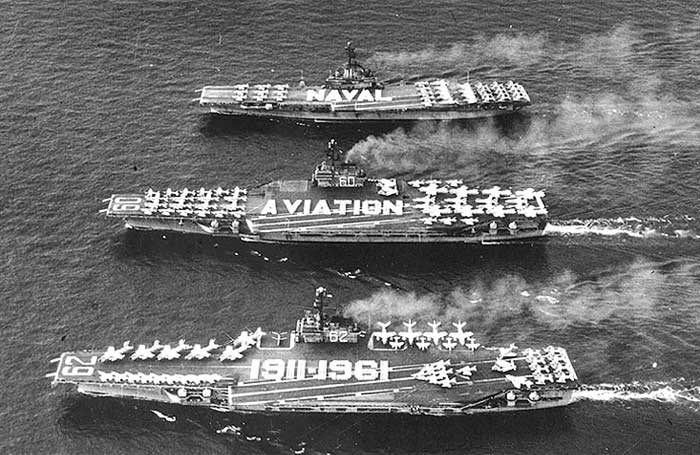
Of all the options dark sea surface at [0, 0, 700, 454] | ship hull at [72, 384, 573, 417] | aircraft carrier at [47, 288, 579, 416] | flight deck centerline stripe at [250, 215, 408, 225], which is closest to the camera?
dark sea surface at [0, 0, 700, 454]

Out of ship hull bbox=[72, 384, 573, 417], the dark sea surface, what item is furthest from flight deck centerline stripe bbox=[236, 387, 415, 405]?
the dark sea surface

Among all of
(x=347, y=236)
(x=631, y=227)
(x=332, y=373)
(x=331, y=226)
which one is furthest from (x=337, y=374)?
(x=631, y=227)

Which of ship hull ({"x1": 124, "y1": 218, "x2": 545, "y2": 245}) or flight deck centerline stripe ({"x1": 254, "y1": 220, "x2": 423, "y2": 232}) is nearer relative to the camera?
flight deck centerline stripe ({"x1": 254, "y1": 220, "x2": 423, "y2": 232})

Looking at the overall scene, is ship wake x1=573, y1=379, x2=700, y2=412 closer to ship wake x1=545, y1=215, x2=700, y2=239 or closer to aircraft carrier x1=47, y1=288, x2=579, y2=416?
aircraft carrier x1=47, y1=288, x2=579, y2=416

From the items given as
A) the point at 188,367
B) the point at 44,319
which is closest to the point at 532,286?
the point at 188,367

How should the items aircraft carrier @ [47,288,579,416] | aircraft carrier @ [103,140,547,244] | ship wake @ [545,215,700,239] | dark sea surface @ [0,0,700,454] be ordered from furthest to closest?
ship wake @ [545,215,700,239]
aircraft carrier @ [103,140,547,244]
aircraft carrier @ [47,288,579,416]
dark sea surface @ [0,0,700,454]

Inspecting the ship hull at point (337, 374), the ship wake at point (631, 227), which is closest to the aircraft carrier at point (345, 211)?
the ship wake at point (631, 227)

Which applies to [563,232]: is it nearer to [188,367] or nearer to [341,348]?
[341,348]

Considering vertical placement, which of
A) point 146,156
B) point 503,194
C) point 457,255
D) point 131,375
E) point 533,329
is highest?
point 146,156
